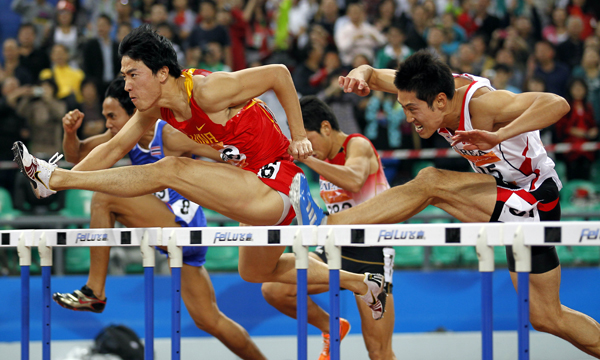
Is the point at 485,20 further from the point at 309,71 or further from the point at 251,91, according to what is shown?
the point at 251,91

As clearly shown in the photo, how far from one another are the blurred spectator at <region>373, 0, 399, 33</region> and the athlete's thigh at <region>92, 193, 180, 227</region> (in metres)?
5.92

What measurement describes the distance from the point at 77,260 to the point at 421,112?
196 inches

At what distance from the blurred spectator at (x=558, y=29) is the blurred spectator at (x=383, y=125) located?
3257 millimetres

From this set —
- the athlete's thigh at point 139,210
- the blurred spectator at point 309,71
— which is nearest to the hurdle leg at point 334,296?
the athlete's thigh at point 139,210

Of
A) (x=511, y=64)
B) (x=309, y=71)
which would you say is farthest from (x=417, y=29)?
(x=309, y=71)

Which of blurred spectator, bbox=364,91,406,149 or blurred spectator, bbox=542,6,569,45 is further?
blurred spectator, bbox=542,6,569,45

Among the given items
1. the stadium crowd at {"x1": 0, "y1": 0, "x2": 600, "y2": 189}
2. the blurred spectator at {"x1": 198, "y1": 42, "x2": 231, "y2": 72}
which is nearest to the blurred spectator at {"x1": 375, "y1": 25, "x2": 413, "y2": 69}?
the stadium crowd at {"x1": 0, "y1": 0, "x2": 600, "y2": 189}

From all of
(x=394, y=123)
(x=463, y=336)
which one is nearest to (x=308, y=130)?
(x=463, y=336)

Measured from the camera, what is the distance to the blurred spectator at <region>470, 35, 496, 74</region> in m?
8.66

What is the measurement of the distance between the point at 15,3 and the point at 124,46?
7.77m

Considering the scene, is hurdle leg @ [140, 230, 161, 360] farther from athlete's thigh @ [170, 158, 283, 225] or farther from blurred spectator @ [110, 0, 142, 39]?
blurred spectator @ [110, 0, 142, 39]

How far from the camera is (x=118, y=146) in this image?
380 cm

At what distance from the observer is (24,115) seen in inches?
310

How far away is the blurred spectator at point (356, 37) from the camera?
A: 8.88 meters
